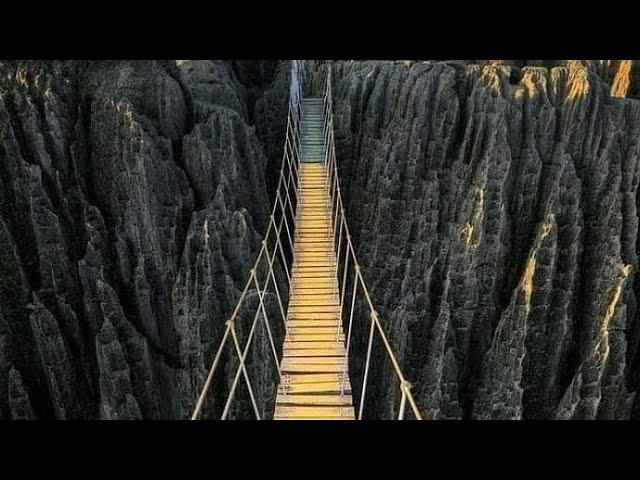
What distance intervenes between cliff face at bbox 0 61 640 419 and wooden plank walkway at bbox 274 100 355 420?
1081 mm

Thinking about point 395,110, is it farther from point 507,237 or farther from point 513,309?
point 513,309

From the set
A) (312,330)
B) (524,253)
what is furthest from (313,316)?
(524,253)

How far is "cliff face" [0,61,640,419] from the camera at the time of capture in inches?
232

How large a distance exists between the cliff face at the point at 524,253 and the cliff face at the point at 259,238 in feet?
0.08

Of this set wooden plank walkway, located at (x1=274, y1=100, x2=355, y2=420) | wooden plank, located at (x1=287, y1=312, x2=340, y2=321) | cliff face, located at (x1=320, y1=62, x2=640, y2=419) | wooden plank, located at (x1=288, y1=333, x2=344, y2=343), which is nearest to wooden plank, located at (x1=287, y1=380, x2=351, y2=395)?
wooden plank walkway, located at (x1=274, y1=100, x2=355, y2=420)

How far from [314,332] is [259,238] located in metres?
2.87

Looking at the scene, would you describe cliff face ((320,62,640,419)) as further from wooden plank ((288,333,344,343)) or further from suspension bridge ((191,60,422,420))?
wooden plank ((288,333,344,343))

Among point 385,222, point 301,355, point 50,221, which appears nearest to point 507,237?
point 385,222

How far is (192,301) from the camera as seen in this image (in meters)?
6.23

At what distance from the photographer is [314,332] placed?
4.02m

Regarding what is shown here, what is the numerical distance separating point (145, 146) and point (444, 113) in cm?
415

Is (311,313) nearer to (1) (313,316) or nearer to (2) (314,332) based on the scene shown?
(1) (313,316)

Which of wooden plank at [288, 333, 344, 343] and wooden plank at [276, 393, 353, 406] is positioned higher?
wooden plank at [288, 333, 344, 343]

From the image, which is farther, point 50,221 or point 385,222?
point 385,222
